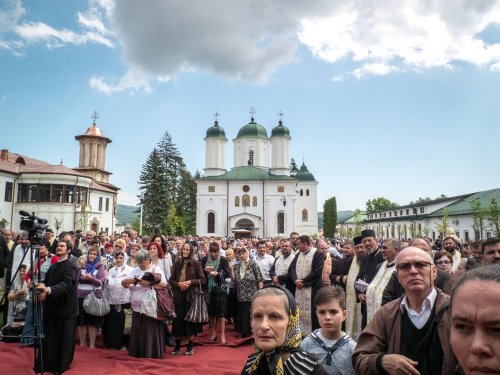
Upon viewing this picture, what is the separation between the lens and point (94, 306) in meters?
6.68

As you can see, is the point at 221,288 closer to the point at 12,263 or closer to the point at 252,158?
the point at 12,263

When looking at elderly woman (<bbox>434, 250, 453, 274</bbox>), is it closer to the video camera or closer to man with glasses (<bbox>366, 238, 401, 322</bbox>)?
man with glasses (<bbox>366, 238, 401, 322</bbox>)

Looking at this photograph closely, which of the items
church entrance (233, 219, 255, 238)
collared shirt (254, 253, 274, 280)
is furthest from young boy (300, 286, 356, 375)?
church entrance (233, 219, 255, 238)

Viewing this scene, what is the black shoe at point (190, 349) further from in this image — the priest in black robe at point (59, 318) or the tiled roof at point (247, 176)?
the tiled roof at point (247, 176)

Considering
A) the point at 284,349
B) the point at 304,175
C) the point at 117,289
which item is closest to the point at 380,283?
the point at 284,349

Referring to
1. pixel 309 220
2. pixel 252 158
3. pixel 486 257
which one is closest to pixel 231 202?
pixel 252 158

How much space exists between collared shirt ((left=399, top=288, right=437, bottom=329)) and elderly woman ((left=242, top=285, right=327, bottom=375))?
854 millimetres

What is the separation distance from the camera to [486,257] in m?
4.64

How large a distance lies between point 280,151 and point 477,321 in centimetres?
5904

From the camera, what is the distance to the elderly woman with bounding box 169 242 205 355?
266 inches

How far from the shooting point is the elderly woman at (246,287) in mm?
7887

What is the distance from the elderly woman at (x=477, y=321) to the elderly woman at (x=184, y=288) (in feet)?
19.5

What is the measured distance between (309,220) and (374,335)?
2407 inches

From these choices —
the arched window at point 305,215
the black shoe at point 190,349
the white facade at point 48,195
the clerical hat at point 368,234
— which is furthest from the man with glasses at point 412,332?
the arched window at point 305,215
